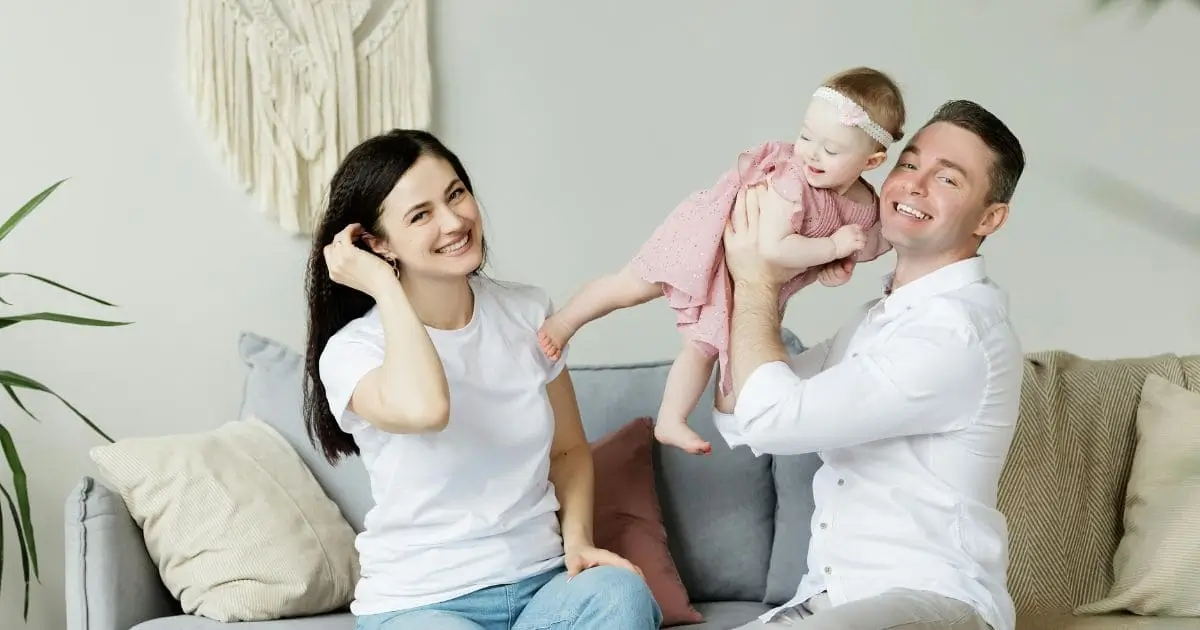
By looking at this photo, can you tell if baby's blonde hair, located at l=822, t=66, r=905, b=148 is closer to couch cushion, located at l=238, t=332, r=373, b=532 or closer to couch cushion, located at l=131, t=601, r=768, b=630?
couch cushion, located at l=131, t=601, r=768, b=630

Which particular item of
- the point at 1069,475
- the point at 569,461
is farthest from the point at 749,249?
the point at 1069,475

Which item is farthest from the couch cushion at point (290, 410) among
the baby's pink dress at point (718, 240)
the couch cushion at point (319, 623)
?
the baby's pink dress at point (718, 240)

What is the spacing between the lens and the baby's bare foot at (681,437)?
Result: 2.10 meters

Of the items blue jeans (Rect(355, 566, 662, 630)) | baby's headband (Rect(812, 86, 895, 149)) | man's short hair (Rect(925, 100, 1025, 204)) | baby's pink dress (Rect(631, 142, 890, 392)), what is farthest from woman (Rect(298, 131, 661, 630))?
man's short hair (Rect(925, 100, 1025, 204))

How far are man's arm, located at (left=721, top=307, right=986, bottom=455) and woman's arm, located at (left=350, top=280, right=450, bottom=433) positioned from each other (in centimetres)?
46

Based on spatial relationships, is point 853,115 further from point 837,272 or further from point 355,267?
point 355,267

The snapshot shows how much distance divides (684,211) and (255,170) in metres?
1.38

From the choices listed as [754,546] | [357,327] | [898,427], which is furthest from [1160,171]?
[357,327]

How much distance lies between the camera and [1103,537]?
2.46 metres

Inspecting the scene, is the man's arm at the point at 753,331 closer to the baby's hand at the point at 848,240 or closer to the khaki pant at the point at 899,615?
the baby's hand at the point at 848,240

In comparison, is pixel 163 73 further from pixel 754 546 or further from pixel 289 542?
pixel 754 546

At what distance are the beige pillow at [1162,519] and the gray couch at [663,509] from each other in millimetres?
599

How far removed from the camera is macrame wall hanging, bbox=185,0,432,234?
9.75 feet

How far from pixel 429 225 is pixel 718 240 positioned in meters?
0.46
